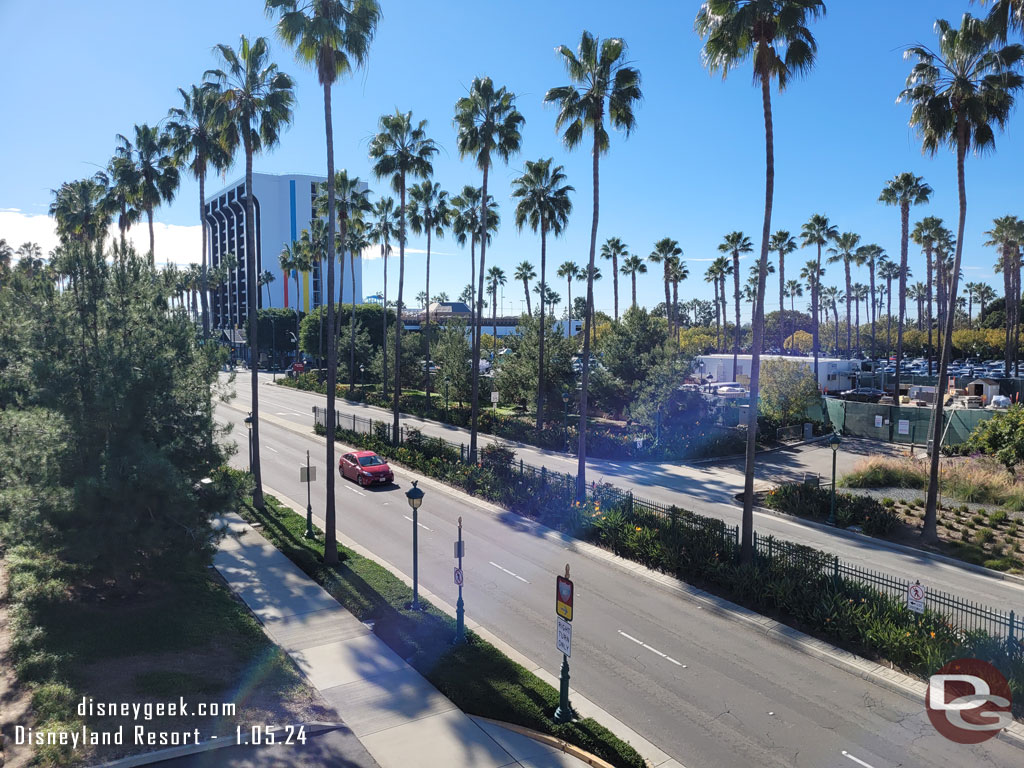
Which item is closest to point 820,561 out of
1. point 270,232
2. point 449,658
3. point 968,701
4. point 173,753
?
point 968,701

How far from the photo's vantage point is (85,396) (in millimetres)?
13680

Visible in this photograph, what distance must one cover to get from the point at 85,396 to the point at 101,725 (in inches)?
264

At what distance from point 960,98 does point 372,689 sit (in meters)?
23.6

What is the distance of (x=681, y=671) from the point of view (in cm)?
1324

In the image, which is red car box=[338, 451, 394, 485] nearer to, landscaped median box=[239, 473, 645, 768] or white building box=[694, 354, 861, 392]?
landscaped median box=[239, 473, 645, 768]

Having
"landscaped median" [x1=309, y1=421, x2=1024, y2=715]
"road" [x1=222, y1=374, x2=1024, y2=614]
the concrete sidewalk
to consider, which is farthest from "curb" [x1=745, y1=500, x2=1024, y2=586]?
the concrete sidewalk

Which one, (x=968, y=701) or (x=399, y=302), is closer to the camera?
(x=968, y=701)

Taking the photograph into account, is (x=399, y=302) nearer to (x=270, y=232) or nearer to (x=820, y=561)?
(x=820, y=561)

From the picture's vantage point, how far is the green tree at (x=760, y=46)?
16578mm

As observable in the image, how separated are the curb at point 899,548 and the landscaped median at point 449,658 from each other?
14.7 meters

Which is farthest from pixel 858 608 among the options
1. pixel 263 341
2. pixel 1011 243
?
pixel 263 341

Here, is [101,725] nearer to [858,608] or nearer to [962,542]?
[858,608]

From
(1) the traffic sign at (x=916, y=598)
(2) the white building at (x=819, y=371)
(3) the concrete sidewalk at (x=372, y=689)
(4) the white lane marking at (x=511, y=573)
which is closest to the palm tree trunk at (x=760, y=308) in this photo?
(1) the traffic sign at (x=916, y=598)

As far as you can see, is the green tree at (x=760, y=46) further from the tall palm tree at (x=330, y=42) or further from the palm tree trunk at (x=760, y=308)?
the tall palm tree at (x=330, y=42)
